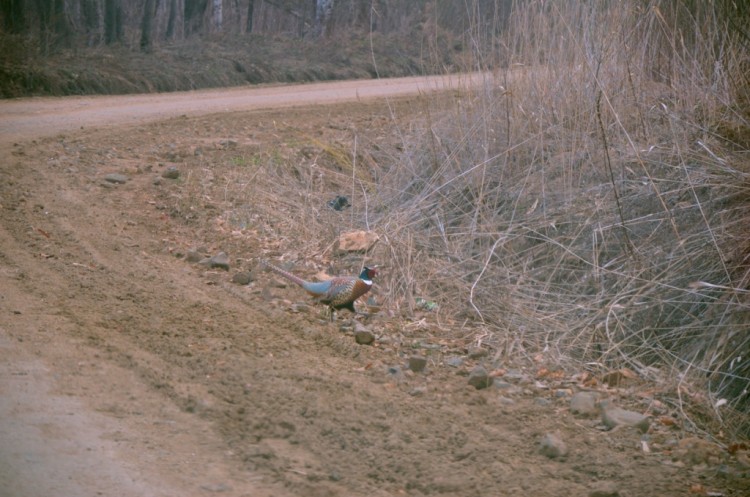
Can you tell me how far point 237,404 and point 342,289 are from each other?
4.53 ft

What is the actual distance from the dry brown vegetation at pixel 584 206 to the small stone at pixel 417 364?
54 centimetres

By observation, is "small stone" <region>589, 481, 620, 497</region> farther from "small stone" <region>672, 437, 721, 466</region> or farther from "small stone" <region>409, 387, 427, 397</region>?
"small stone" <region>409, 387, 427, 397</region>

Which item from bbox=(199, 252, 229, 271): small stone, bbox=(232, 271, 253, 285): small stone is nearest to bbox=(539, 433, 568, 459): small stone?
bbox=(232, 271, 253, 285): small stone

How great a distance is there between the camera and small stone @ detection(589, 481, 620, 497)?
3311 mm

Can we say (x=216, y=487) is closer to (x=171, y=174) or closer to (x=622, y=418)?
(x=622, y=418)

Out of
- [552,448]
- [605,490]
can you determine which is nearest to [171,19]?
[552,448]

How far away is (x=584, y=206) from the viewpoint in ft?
19.5


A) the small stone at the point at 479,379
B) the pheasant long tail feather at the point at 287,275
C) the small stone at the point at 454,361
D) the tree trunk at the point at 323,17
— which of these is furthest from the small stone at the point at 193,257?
the tree trunk at the point at 323,17

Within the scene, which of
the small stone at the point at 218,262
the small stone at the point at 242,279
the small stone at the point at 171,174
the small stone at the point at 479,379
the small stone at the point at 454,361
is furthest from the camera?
the small stone at the point at 171,174

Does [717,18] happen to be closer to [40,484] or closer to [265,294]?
[265,294]

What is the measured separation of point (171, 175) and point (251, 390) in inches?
183

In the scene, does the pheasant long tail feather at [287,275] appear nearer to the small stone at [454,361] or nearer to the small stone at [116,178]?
the small stone at [454,361]

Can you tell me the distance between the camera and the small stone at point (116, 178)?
802 centimetres

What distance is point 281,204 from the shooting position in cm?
748
